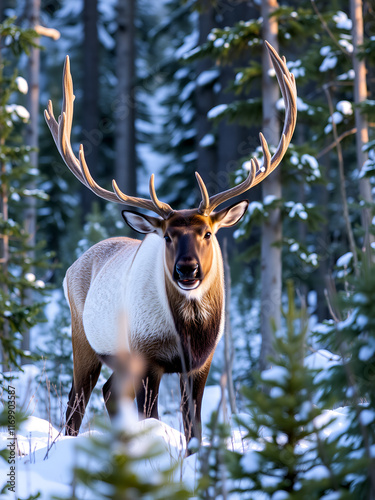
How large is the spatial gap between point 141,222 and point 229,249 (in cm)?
1024

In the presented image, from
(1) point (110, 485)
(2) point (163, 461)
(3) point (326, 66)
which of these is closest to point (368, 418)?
(1) point (110, 485)

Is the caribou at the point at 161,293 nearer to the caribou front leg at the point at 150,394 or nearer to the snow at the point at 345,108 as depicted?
the caribou front leg at the point at 150,394

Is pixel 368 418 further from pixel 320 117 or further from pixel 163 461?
pixel 320 117

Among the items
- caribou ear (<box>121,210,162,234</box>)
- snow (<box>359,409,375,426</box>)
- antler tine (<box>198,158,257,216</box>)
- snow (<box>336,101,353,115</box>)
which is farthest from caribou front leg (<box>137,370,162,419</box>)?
snow (<box>336,101,353,115</box>)

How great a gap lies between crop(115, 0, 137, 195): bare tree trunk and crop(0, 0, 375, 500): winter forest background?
0.06 m

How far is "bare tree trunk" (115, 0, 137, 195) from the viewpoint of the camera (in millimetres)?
18375

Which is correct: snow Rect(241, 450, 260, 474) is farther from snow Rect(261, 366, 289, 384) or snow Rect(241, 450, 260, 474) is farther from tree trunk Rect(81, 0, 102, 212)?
tree trunk Rect(81, 0, 102, 212)

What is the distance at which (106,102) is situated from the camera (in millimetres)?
23188

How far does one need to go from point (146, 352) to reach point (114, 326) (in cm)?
63

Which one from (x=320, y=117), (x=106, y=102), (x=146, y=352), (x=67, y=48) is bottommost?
(x=146, y=352)

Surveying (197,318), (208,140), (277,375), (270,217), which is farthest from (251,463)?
(208,140)

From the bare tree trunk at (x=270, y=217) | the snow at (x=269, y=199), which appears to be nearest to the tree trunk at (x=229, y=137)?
the bare tree trunk at (x=270, y=217)

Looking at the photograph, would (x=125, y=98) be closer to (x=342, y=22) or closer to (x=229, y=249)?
(x=229, y=249)

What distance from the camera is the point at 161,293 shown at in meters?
4.42
